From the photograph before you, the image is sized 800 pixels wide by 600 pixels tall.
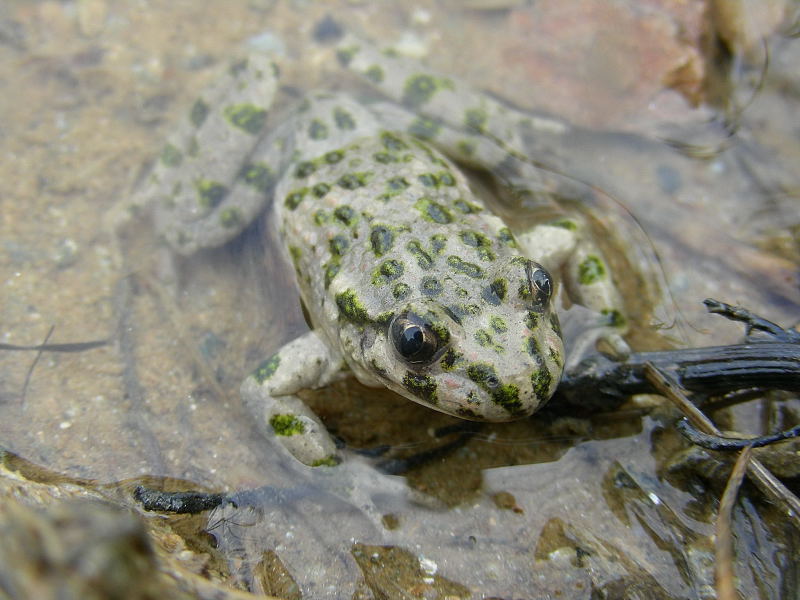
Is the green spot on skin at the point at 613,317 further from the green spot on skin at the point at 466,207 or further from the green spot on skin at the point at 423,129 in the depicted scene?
the green spot on skin at the point at 423,129

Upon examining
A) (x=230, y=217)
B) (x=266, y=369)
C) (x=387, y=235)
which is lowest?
(x=266, y=369)

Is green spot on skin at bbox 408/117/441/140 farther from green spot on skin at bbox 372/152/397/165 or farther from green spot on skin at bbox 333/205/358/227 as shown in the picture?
green spot on skin at bbox 333/205/358/227

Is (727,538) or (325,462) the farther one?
(325,462)

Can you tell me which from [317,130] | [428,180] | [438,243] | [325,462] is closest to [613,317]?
[438,243]

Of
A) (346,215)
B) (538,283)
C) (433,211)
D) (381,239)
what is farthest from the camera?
(346,215)

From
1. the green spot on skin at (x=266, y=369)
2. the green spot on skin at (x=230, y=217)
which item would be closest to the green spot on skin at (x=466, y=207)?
the green spot on skin at (x=266, y=369)

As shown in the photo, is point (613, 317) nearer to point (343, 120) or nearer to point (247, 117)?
point (343, 120)

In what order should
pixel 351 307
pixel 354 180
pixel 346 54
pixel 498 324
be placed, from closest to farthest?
pixel 498 324
pixel 351 307
pixel 354 180
pixel 346 54
